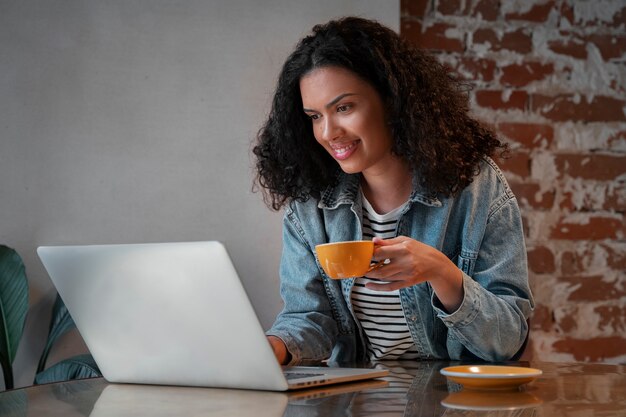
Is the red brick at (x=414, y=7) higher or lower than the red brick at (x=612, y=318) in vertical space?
higher

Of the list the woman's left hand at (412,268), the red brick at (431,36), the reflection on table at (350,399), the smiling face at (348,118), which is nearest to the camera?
the reflection on table at (350,399)

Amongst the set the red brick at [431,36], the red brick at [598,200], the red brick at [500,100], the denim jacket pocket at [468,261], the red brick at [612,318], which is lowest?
the red brick at [612,318]

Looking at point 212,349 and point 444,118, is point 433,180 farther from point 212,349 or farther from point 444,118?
point 212,349

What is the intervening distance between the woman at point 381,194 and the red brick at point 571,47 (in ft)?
3.14

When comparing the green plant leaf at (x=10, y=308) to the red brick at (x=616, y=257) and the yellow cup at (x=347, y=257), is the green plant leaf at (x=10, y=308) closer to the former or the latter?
the yellow cup at (x=347, y=257)

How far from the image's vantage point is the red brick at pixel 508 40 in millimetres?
2497

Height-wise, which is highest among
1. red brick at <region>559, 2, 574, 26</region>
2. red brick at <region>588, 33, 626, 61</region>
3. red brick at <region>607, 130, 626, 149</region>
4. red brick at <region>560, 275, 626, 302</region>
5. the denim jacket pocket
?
red brick at <region>559, 2, 574, 26</region>

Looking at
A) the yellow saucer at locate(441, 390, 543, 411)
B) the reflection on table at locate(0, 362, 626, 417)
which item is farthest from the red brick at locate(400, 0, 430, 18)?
the yellow saucer at locate(441, 390, 543, 411)

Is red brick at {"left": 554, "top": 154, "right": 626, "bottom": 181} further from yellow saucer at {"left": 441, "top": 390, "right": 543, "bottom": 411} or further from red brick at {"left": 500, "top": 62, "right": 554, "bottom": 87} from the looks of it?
yellow saucer at {"left": 441, "top": 390, "right": 543, "bottom": 411}

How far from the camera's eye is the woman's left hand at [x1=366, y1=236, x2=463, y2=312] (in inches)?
47.9

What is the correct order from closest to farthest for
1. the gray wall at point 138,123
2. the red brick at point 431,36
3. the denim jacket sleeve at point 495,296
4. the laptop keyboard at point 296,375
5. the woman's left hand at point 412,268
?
the laptop keyboard at point 296,375
the woman's left hand at point 412,268
the denim jacket sleeve at point 495,296
the gray wall at point 138,123
the red brick at point 431,36

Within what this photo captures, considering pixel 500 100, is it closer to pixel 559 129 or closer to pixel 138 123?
pixel 559 129

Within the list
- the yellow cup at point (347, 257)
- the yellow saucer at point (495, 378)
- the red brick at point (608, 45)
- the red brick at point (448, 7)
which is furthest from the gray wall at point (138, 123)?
the yellow saucer at point (495, 378)

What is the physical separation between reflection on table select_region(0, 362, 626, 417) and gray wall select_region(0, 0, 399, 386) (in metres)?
1.08
